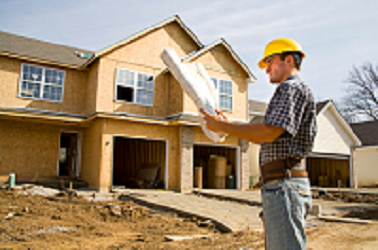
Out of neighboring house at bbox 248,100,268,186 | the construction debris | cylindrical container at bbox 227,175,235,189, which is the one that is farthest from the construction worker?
neighboring house at bbox 248,100,268,186

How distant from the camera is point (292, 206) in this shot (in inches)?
84.6

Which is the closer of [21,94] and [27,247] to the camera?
[27,247]

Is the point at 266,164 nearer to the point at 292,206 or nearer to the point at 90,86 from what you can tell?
the point at 292,206

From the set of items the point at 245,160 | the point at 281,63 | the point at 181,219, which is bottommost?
the point at 181,219

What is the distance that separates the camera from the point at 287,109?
2.16 m

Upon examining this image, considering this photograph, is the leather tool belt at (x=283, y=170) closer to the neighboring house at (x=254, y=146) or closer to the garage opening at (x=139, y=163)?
the garage opening at (x=139, y=163)

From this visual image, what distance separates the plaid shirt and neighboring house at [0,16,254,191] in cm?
1255

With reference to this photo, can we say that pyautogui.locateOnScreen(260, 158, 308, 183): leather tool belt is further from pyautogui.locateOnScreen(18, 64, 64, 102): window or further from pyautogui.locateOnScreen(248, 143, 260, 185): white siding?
pyautogui.locateOnScreen(248, 143, 260, 185): white siding

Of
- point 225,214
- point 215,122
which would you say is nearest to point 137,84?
point 225,214

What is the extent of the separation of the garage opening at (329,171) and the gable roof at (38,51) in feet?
58.9

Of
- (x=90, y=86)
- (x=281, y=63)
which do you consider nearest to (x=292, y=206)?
(x=281, y=63)

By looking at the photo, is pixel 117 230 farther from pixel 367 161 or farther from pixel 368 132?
pixel 368 132

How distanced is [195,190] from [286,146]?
44.2 feet

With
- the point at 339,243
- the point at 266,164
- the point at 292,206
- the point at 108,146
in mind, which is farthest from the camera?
the point at 108,146
